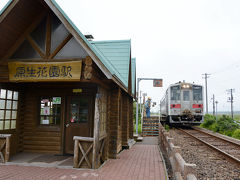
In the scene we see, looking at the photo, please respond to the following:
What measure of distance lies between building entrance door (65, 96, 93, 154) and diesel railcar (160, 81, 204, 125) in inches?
464

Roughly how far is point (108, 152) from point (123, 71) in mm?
3831

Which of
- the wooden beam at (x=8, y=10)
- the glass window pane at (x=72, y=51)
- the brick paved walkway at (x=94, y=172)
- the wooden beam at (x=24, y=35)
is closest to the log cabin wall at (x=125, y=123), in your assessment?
the brick paved walkway at (x=94, y=172)

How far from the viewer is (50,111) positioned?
802 centimetres

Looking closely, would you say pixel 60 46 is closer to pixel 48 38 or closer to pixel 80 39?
pixel 48 38

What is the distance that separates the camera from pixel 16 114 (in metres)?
7.71

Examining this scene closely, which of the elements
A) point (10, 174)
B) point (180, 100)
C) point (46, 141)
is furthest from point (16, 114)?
point (180, 100)

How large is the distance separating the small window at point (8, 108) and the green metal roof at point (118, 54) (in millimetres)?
4291

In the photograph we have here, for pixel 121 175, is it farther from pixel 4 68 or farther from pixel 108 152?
pixel 4 68

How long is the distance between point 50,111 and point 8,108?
4.75ft

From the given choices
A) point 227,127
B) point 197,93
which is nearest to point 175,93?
point 197,93

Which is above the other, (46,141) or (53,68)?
(53,68)

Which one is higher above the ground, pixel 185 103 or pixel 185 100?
pixel 185 100

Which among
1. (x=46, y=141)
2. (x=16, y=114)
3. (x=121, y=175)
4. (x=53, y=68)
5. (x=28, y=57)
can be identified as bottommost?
(x=121, y=175)

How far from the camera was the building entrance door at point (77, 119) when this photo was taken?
25.0 feet
